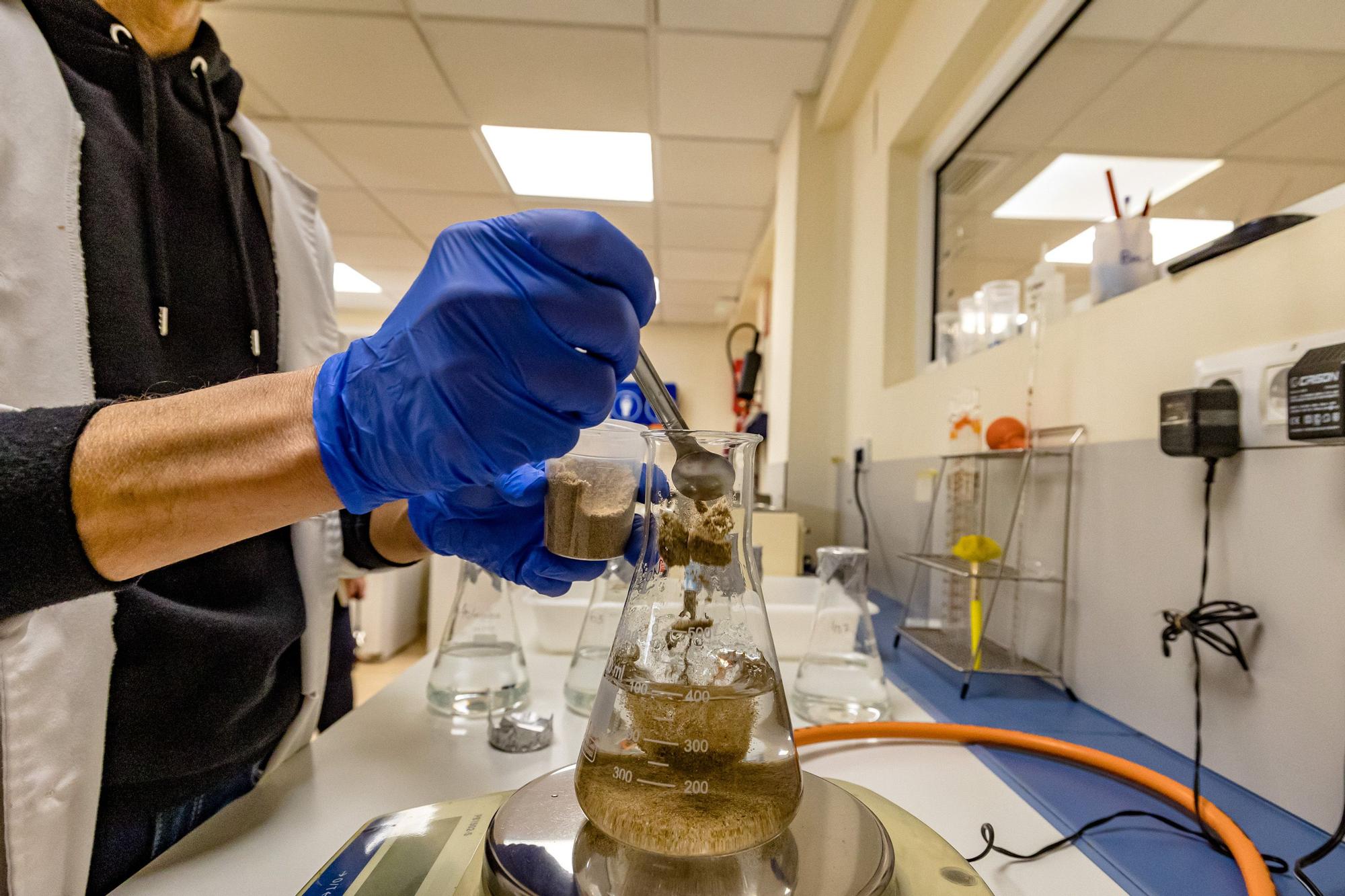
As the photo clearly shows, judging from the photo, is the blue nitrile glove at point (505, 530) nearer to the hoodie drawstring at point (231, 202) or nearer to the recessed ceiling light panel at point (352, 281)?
the hoodie drawstring at point (231, 202)

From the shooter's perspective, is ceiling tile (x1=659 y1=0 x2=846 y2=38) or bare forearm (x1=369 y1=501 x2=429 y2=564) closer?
bare forearm (x1=369 y1=501 x2=429 y2=564)

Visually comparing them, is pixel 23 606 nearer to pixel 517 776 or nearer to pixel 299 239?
pixel 517 776

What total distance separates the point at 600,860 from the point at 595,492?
0.29m

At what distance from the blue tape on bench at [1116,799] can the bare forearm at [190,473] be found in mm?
685

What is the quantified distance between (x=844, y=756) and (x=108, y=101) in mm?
1110

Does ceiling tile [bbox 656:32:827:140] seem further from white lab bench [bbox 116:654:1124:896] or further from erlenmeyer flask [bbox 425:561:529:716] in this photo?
white lab bench [bbox 116:654:1124:896]

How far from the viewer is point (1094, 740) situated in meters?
0.82

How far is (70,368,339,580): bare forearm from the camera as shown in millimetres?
A: 424

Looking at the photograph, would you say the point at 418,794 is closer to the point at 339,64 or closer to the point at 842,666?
the point at 842,666

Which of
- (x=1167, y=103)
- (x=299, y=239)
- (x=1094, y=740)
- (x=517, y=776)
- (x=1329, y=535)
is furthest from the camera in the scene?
(x=1167, y=103)

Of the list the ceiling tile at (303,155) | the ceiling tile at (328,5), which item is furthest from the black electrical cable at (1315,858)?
the ceiling tile at (303,155)

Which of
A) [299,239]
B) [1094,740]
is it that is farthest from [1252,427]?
[299,239]

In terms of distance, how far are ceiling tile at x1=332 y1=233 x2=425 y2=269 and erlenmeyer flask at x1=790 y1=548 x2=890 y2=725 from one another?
379cm

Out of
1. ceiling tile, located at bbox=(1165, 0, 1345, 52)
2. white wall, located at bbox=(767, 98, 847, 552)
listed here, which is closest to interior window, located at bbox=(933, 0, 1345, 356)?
ceiling tile, located at bbox=(1165, 0, 1345, 52)
